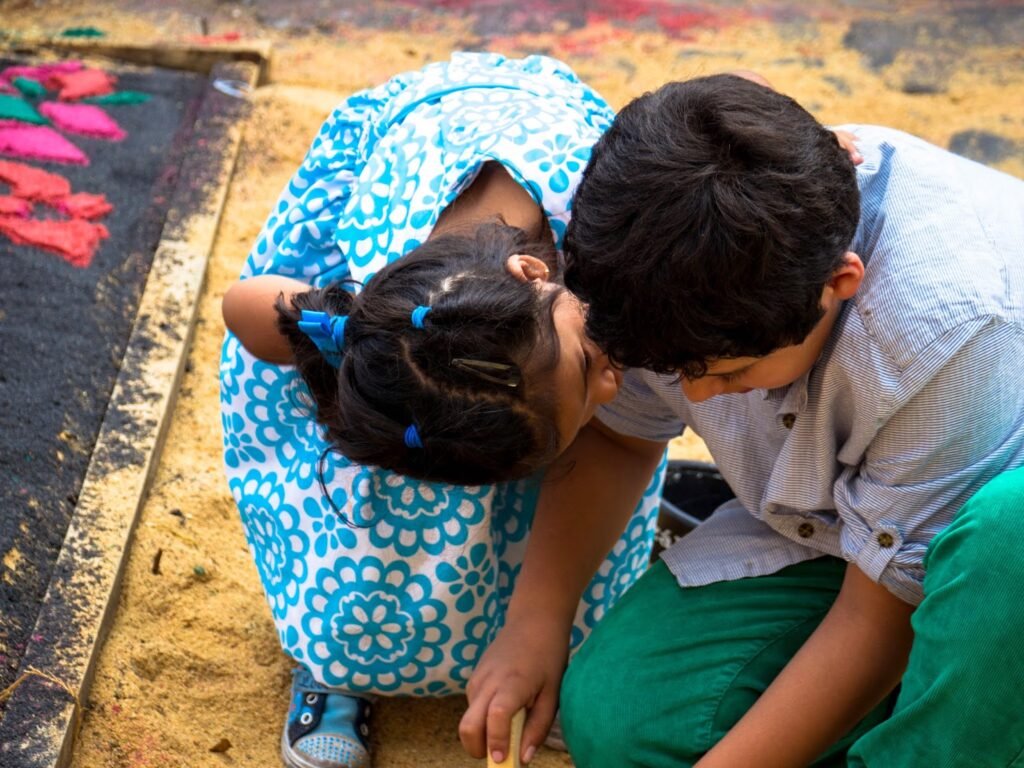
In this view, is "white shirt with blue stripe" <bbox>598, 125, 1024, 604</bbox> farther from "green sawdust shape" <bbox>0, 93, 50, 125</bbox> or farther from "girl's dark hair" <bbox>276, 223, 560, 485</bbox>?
"green sawdust shape" <bbox>0, 93, 50, 125</bbox>

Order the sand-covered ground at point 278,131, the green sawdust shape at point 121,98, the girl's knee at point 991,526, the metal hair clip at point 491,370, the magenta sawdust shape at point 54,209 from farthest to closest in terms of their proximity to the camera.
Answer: the green sawdust shape at point 121,98 → the magenta sawdust shape at point 54,209 → the sand-covered ground at point 278,131 → the metal hair clip at point 491,370 → the girl's knee at point 991,526

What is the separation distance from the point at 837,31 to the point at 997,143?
2.51 ft

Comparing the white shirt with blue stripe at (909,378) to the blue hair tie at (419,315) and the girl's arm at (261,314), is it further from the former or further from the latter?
the girl's arm at (261,314)

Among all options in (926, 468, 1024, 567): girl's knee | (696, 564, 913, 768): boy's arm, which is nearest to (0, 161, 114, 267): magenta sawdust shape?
(696, 564, 913, 768): boy's arm

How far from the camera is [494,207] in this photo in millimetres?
1445

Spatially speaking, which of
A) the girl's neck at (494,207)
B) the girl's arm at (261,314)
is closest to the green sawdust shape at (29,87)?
the girl's arm at (261,314)

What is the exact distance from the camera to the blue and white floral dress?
4.84 feet

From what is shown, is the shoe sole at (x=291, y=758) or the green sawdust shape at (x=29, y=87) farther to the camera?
the green sawdust shape at (x=29, y=87)

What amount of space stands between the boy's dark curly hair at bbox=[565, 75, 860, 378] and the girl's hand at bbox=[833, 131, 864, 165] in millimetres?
120

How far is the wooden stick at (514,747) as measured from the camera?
139 centimetres

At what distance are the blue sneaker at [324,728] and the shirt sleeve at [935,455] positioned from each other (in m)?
0.69

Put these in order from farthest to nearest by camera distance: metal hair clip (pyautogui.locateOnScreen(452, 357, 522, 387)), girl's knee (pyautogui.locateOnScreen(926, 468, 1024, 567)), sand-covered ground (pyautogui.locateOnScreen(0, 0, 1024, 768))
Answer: sand-covered ground (pyautogui.locateOnScreen(0, 0, 1024, 768)) < metal hair clip (pyautogui.locateOnScreen(452, 357, 522, 387)) < girl's knee (pyautogui.locateOnScreen(926, 468, 1024, 567))

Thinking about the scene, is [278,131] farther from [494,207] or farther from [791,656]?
[791,656]

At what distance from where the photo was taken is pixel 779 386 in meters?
1.27
